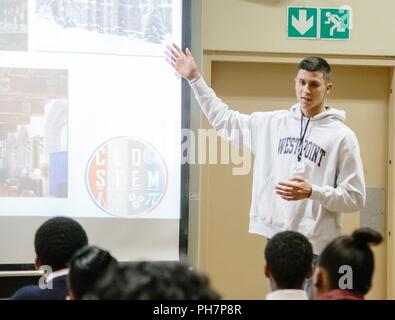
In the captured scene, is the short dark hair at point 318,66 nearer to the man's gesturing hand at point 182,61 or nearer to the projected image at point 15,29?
the man's gesturing hand at point 182,61

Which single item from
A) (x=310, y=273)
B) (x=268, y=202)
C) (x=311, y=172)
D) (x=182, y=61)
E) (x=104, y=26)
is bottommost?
(x=310, y=273)

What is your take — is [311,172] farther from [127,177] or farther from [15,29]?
[15,29]

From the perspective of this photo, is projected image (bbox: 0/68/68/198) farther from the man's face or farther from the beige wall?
the man's face

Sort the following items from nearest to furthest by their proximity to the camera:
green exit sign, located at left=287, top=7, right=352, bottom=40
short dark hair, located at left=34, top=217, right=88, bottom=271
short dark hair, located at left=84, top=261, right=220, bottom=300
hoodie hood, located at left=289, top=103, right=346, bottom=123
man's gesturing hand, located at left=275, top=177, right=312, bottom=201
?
short dark hair, located at left=84, top=261, right=220, bottom=300, short dark hair, located at left=34, top=217, right=88, bottom=271, man's gesturing hand, located at left=275, top=177, right=312, bottom=201, hoodie hood, located at left=289, top=103, right=346, bottom=123, green exit sign, located at left=287, top=7, right=352, bottom=40

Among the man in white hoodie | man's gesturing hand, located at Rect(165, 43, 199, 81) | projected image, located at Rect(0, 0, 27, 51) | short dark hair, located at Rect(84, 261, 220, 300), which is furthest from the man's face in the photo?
short dark hair, located at Rect(84, 261, 220, 300)

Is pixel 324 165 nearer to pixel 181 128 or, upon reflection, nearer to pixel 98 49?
pixel 181 128

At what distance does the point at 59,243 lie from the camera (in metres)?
1.39

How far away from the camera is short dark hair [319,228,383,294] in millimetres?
1279

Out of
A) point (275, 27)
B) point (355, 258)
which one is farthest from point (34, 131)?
point (355, 258)

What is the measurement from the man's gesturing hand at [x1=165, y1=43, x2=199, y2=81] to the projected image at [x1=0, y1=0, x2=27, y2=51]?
473mm

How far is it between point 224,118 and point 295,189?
0.43m

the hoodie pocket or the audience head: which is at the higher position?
the hoodie pocket

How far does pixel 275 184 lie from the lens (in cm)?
175

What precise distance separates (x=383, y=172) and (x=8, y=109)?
5.02ft
